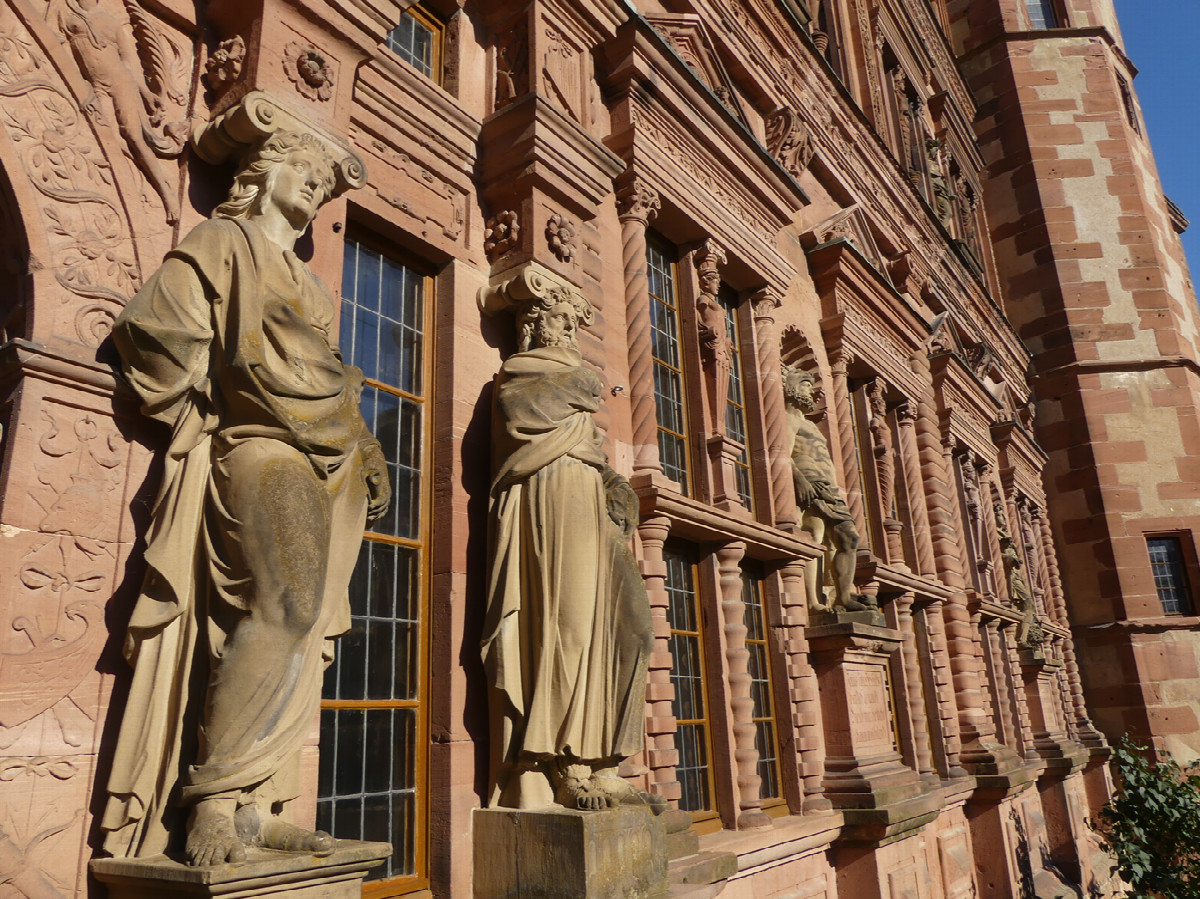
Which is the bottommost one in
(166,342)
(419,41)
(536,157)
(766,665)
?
(766,665)

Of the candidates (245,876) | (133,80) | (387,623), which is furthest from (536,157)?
(245,876)

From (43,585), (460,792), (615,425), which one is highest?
(615,425)

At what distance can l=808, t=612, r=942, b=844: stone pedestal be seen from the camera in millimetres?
7453

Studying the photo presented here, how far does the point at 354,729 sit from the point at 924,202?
45.6 ft

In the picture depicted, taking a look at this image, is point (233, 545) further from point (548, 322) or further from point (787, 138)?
point (787, 138)

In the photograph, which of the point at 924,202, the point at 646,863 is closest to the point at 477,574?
the point at 646,863

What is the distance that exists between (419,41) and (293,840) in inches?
197

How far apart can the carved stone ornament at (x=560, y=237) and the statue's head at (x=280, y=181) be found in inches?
76.6

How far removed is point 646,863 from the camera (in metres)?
4.28

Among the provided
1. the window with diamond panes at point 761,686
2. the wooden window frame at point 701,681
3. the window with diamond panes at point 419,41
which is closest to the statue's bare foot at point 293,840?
the wooden window frame at point 701,681

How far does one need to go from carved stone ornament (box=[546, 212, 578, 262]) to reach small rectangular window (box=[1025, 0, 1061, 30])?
24.2 meters

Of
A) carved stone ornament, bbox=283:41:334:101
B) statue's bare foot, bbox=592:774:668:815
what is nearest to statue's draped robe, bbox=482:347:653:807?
statue's bare foot, bbox=592:774:668:815

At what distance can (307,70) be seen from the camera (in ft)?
13.9

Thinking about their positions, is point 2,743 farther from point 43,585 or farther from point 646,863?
point 646,863
